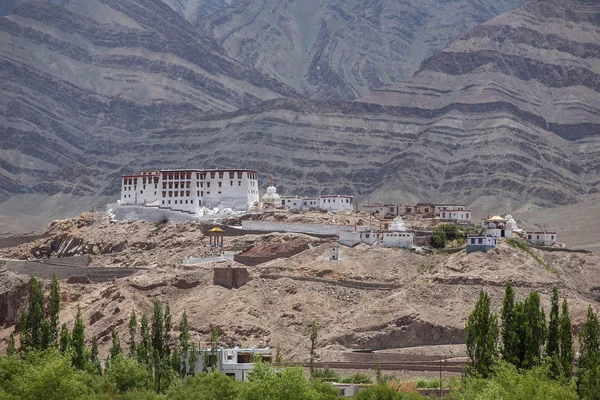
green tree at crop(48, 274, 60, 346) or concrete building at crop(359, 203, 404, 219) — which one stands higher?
concrete building at crop(359, 203, 404, 219)

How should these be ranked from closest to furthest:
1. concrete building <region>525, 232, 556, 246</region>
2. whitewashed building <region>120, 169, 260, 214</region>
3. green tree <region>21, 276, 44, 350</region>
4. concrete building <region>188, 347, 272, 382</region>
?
concrete building <region>188, 347, 272, 382</region>
green tree <region>21, 276, 44, 350</region>
concrete building <region>525, 232, 556, 246</region>
whitewashed building <region>120, 169, 260, 214</region>

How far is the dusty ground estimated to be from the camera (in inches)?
4218

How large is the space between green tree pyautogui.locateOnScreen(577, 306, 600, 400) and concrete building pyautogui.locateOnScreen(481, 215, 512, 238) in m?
38.7

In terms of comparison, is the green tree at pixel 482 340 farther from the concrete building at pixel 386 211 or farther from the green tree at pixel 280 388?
the concrete building at pixel 386 211

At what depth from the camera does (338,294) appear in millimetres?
114375

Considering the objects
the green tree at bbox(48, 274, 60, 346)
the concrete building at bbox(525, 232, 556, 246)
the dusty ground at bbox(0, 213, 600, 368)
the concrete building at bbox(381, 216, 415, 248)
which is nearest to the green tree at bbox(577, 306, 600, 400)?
the dusty ground at bbox(0, 213, 600, 368)

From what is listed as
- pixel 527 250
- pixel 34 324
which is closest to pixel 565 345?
pixel 34 324

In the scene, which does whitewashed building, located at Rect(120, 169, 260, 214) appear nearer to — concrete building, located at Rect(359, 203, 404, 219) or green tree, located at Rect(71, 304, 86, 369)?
concrete building, located at Rect(359, 203, 404, 219)

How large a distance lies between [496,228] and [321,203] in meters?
24.6

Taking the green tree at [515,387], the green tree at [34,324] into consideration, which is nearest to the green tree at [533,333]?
the green tree at [515,387]

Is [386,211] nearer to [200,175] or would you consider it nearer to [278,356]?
[200,175]

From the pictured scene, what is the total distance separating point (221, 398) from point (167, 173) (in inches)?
2854

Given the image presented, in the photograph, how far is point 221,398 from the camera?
79.9 metres

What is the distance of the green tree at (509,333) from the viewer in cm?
8425
